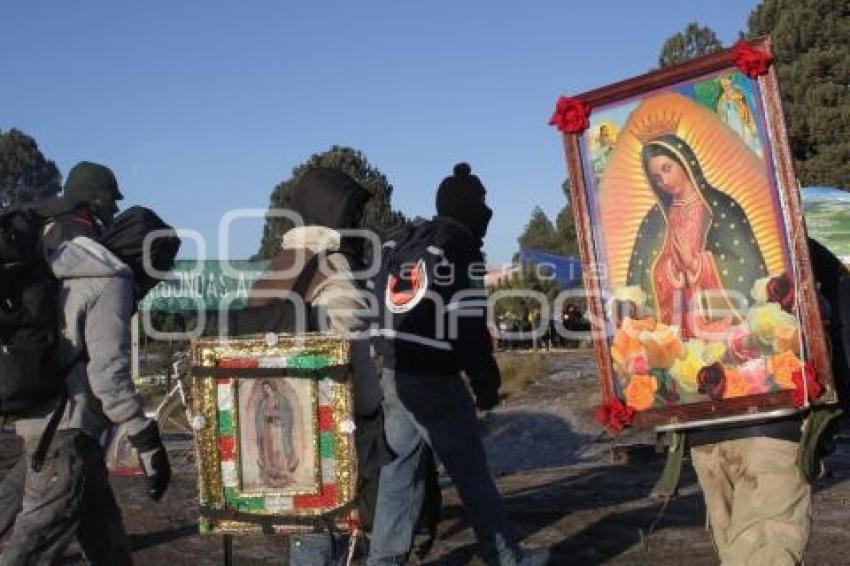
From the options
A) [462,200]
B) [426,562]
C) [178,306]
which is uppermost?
[178,306]

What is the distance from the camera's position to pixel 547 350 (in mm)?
27094

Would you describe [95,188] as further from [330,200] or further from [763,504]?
[763,504]

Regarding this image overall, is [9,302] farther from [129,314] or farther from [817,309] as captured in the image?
[817,309]

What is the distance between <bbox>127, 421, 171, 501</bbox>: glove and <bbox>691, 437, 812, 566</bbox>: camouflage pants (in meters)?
2.19

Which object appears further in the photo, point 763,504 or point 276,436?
point 276,436

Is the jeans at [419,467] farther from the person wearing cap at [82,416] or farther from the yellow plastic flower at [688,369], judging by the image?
the yellow plastic flower at [688,369]

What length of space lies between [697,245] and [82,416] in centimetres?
Answer: 250

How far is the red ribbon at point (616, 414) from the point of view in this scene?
13.3 feet

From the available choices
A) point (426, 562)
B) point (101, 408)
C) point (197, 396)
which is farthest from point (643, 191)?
point (426, 562)

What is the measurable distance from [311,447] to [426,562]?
231cm

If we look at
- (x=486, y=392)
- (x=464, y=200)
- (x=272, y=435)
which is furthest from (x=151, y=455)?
(x=464, y=200)

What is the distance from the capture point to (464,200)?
18.7 ft

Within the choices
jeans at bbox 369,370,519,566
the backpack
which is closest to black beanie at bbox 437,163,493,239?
jeans at bbox 369,370,519,566

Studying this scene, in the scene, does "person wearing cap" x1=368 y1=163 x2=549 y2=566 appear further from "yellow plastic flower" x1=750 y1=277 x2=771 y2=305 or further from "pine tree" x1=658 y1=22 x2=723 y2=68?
"pine tree" x1=658 y1=22 x2=723 y2=68
